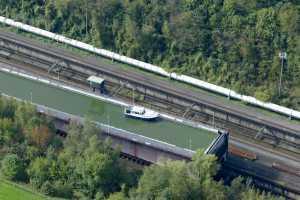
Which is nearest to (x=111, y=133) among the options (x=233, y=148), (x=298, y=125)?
(x=233, y=148)

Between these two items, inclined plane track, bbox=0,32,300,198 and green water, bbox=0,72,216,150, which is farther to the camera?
inclined plane track, bbox=0,32,300,198

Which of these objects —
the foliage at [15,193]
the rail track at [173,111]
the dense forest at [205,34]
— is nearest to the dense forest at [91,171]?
the foliage at [15,193]

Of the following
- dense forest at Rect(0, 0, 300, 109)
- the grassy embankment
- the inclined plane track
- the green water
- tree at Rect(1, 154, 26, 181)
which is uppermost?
dense forest at Rect(0, 0, 300, 109)

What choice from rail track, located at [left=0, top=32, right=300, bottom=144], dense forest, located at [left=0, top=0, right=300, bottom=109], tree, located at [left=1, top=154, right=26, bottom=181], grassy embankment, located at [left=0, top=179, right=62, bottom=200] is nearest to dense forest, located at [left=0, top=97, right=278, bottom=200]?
tree, located at [left=1, top=154, right=26, bottom=181]

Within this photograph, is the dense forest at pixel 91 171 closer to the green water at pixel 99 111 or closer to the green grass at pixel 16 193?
the green grass at pixel 16 193

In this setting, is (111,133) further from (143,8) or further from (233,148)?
(143,8)

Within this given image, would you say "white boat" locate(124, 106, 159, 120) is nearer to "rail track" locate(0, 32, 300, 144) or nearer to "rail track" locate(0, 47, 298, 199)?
"rail track" locate(0, 47, 298, 199)
